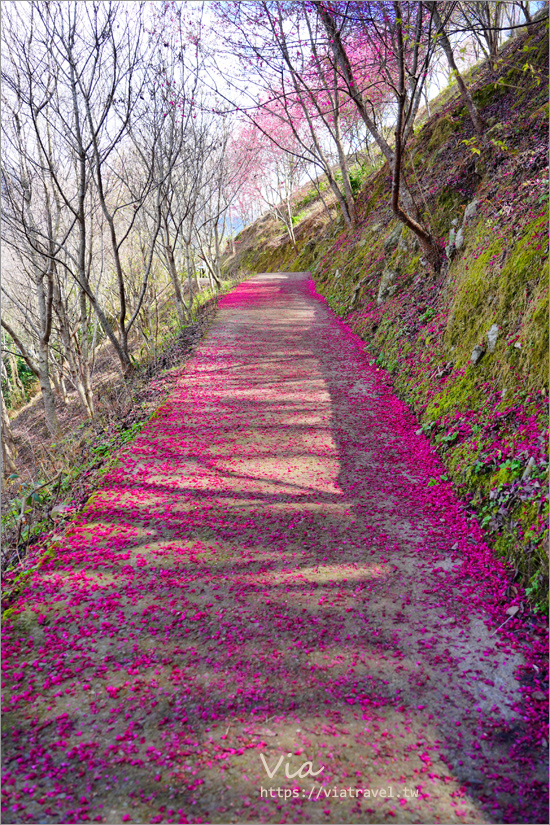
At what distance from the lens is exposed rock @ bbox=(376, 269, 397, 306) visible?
10.9 meters

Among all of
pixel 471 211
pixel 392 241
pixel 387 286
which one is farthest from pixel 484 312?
pixel 392 241

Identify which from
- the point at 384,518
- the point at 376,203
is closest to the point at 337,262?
the point at 376,203

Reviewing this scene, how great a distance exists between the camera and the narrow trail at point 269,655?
101 inches

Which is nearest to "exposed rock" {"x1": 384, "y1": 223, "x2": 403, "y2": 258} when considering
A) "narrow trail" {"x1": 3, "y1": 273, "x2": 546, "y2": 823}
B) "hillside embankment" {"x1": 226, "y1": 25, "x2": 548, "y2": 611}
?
"hillside embankment" {"x1": 226, "y1": 25, "x2": 548, "y2": 611}

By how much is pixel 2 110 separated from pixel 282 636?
10191 mm

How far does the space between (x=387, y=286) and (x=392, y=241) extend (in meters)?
2.09

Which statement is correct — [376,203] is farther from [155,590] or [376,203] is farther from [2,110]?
[155,590]

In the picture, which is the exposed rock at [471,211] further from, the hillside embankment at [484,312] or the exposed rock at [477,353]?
the exposed rock at [477,353]

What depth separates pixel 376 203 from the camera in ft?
57.9

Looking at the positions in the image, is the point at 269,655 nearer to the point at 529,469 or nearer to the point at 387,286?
the point at 529,469

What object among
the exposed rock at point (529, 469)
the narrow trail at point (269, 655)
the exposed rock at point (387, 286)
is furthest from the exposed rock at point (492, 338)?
the exposed rock at point (387, 286)

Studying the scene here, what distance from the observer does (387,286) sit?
11.1 m

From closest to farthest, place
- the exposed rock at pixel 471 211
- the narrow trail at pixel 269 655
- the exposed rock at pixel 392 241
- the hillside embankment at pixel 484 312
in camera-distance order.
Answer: the narrow trail at pixel 269 655, the hillside embankment at pixel 484 312, the exposed rock at pixel 471 211, the exposed rock at pixel 392 241

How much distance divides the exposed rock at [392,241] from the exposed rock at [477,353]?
7.04 meters
